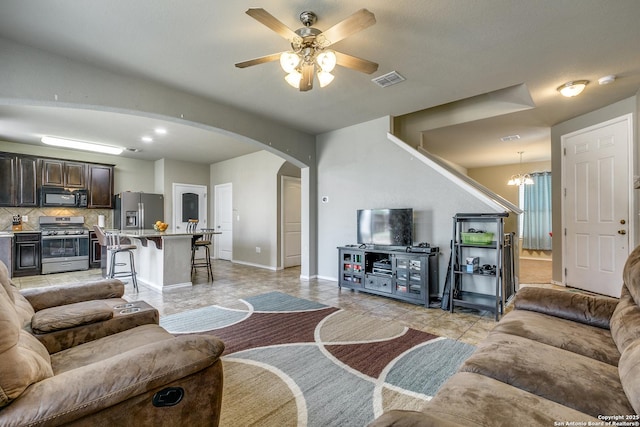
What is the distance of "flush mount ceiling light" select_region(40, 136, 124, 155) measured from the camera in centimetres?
554

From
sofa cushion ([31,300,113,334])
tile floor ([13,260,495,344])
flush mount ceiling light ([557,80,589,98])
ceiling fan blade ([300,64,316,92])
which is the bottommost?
tile floor ([13,260,495,344])

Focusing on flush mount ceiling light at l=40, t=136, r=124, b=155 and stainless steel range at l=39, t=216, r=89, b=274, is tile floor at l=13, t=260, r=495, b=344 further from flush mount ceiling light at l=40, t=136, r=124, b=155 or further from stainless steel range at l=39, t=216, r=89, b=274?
flush mount ceiling light at l=40, t=136, r=124, b=155

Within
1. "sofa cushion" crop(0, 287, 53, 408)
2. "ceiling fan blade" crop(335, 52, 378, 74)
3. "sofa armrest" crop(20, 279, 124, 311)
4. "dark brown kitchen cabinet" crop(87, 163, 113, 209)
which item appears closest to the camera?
"sofa cushion" crop(0, 287, 53, 408)

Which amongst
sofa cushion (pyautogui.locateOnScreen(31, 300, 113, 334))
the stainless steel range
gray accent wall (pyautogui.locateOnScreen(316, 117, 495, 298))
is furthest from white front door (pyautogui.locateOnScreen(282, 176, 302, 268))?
sofa cushion (pyautogui.locateOnScreen(31, 300, 113, 334))

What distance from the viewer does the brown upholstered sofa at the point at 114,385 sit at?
0.92 m

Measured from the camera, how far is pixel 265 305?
3.72 m

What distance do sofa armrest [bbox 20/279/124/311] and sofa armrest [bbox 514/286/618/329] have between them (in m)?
3.01

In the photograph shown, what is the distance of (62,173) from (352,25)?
701 centimetres

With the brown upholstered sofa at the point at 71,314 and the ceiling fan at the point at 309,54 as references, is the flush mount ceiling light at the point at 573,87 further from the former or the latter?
the brown upholstered sofa at the point at 71,314

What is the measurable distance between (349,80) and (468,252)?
2.56m

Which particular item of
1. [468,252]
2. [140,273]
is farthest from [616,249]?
[140,273]

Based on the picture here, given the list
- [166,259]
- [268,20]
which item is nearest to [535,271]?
[268,20]

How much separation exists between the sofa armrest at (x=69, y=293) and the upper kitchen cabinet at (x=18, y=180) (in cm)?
537

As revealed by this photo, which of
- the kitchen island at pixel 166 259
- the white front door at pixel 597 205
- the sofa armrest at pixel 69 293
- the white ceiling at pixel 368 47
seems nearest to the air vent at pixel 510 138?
the white front door at pixel 597 205
